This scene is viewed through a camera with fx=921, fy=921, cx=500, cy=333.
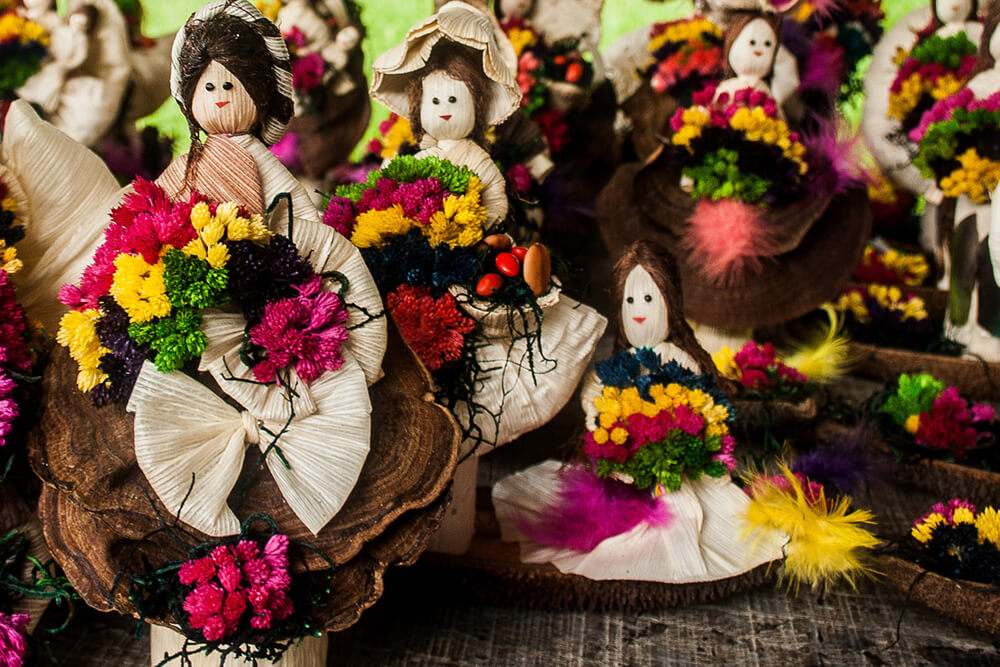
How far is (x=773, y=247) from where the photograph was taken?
8.14ft

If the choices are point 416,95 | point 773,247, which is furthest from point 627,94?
point 416,95

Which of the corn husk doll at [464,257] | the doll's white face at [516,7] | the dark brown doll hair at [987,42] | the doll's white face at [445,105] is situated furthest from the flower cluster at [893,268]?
the doll's white face at [445,105]

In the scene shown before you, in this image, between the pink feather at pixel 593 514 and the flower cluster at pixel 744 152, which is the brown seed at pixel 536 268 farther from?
the flower cluster at pixel 744 152

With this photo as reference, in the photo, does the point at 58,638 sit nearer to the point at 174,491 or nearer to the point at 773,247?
the point at 174,491

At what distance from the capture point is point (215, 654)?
1.33m

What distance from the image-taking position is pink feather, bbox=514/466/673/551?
5.67ft

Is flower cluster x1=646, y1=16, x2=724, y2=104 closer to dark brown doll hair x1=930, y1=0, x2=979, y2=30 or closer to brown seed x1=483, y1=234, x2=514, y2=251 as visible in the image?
dark brown doll hair x1=930, y1=0, x2=979, y2=30

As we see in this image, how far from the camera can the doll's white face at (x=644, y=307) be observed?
5.87 feet

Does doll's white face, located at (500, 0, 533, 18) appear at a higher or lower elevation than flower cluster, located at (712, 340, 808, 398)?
higher

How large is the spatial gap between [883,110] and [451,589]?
2239 millimetres

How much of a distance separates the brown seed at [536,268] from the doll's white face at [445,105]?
1.12 feet

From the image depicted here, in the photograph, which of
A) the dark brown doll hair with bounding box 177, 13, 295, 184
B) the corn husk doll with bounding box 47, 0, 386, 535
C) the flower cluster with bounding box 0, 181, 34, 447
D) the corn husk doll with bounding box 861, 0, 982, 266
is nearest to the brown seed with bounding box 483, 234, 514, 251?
the corn husk doll with bounding box 47, 0, 386, 535

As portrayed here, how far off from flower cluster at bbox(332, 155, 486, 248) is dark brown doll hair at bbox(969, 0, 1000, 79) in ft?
5.34

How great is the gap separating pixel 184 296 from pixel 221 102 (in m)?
0.31
